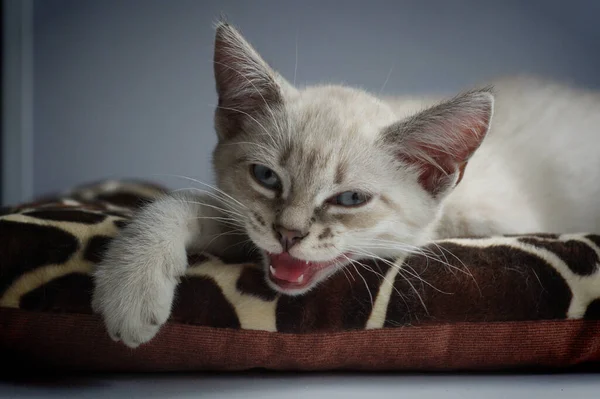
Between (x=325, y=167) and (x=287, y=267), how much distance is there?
23cm

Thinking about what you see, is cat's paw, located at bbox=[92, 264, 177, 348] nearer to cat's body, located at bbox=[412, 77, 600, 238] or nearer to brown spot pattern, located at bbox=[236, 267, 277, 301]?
brown spot pattern, located at bbox=[236, 267, 277, 301]

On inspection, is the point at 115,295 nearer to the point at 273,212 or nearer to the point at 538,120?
the point at 273,212

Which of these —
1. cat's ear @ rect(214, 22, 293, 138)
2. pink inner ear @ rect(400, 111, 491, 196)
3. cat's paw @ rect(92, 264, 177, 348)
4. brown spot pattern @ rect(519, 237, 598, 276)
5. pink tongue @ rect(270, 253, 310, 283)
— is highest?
cat's ear @ rect(214, 22, 293, 138)

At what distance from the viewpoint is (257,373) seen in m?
1.21

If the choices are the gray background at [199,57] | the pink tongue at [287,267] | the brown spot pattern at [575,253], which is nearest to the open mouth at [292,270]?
the pink tongue at [287,267]

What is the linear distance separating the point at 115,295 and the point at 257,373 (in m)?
0.36

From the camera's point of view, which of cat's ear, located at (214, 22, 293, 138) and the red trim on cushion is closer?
the red trim on cushion

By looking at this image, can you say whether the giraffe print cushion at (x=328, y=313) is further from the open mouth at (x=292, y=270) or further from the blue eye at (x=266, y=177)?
the blue eye at (x=266, y=177)

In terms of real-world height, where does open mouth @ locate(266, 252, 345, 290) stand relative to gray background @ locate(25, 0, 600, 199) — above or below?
below

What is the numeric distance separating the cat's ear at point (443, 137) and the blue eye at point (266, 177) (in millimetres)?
271

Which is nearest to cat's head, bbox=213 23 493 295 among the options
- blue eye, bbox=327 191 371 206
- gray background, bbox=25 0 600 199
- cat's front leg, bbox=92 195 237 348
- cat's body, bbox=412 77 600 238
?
blue eye, bbox=327 191 371 206

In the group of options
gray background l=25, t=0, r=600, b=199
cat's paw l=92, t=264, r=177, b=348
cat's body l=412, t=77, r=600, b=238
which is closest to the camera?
cat's paw l=92, t=264, r=177, b=348

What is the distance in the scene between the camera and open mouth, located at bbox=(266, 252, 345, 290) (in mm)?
1162

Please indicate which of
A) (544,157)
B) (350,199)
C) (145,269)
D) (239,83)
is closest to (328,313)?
(350,199)
